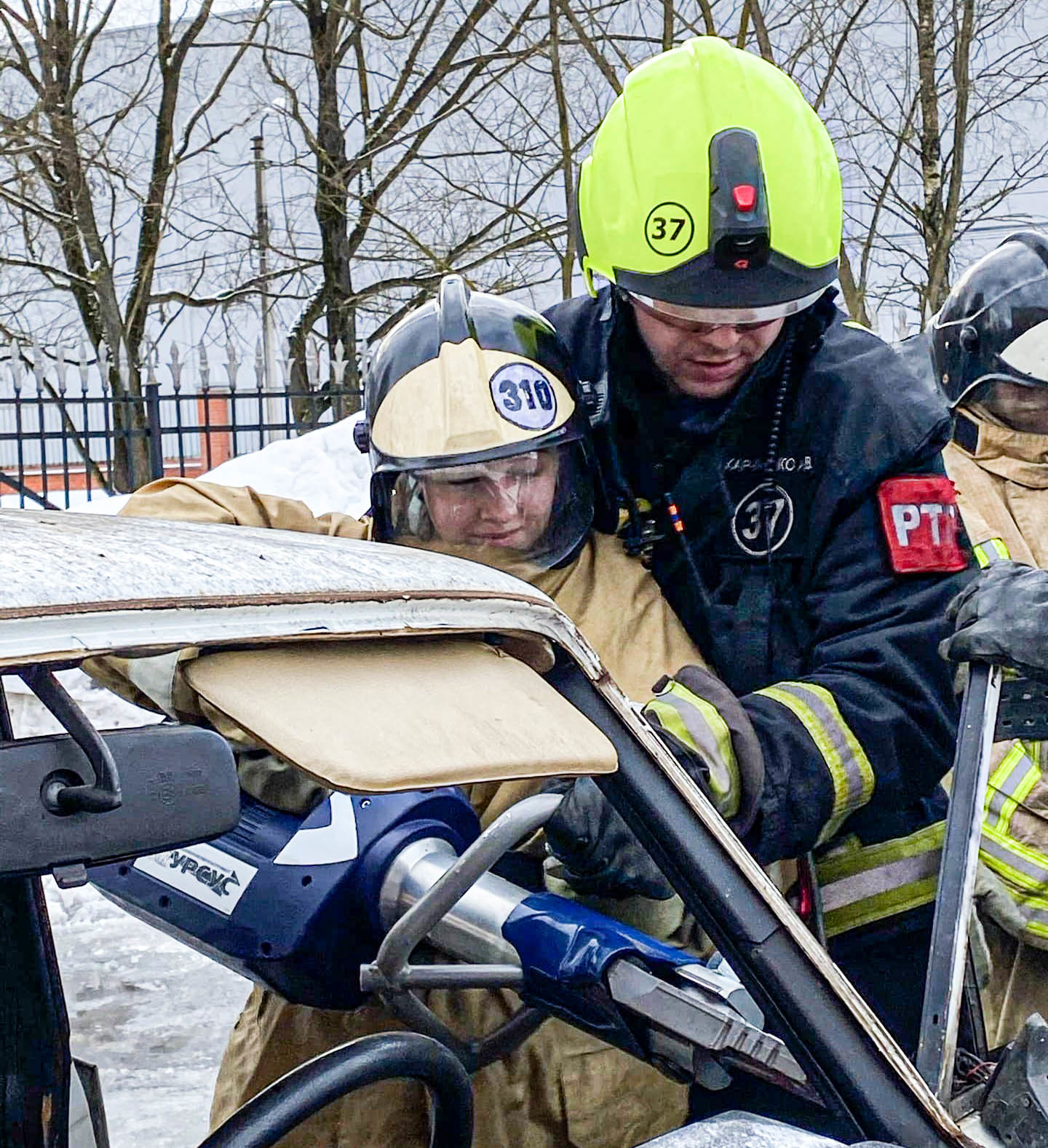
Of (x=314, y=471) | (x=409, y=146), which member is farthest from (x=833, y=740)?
(x=409, y=146)

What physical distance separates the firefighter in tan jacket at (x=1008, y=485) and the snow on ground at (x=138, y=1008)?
1399mm

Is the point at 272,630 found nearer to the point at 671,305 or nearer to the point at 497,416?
the point at 497,416

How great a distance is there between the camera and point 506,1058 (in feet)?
6.45

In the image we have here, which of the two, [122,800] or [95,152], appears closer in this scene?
[122,800]

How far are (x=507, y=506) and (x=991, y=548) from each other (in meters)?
1.07

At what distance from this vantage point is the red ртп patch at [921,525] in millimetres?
2039

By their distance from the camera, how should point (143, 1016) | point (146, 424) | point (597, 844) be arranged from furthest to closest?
1. point (146, 424)
2. point (143, 1016)
3. point (597, 844)

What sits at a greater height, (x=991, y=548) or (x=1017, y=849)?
(x=991, y=548)

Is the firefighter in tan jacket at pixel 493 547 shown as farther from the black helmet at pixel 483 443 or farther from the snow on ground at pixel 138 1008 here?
the snow on ground at pixel 138 1008

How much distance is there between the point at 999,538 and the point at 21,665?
229 centimetres

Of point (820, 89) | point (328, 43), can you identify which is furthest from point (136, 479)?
point (820, 89)

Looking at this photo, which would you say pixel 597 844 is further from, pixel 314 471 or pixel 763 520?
pixel 314 471

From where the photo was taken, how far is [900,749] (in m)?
1.99

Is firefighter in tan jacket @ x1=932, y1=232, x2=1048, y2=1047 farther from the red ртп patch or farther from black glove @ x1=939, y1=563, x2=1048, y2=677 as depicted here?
black glove @ x1=939, y1=563, x2=1048, y2=677
